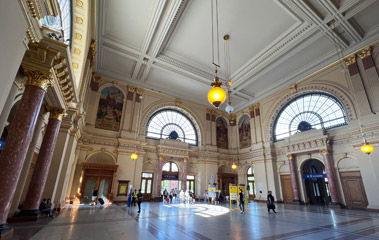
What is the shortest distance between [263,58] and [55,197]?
43.1ft

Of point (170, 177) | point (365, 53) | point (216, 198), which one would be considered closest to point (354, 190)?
point (365, 53)

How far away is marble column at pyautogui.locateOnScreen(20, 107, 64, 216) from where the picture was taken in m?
5.62

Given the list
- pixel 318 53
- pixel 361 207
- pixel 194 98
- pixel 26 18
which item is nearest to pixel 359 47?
pixel 318 53

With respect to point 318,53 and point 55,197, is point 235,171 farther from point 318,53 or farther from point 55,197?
point 55,197

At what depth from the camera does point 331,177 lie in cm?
1073

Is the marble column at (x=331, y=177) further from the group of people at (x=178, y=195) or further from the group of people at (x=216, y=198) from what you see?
the group of people at (x=178, y=195)

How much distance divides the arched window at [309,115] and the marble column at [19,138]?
14.4 metres

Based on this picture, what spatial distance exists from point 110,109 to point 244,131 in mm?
11916

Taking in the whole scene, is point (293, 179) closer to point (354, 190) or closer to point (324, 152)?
point (324, 152)

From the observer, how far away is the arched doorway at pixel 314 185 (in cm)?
1292

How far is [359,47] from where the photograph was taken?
10.5 meters

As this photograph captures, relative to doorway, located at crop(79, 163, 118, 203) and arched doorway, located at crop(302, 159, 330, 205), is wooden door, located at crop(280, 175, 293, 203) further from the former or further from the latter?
doorway, located at crop(79, 163, 118, 203)

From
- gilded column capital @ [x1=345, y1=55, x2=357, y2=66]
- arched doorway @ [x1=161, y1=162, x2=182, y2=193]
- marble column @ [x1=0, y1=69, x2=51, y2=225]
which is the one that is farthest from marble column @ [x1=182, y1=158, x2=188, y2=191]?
gilded column capital @ [x1=345, y1=55, x2=357, y2=66]

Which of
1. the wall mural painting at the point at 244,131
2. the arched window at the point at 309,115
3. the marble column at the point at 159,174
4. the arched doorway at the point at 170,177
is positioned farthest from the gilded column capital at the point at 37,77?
the wall mural painting at the point at 244,131
